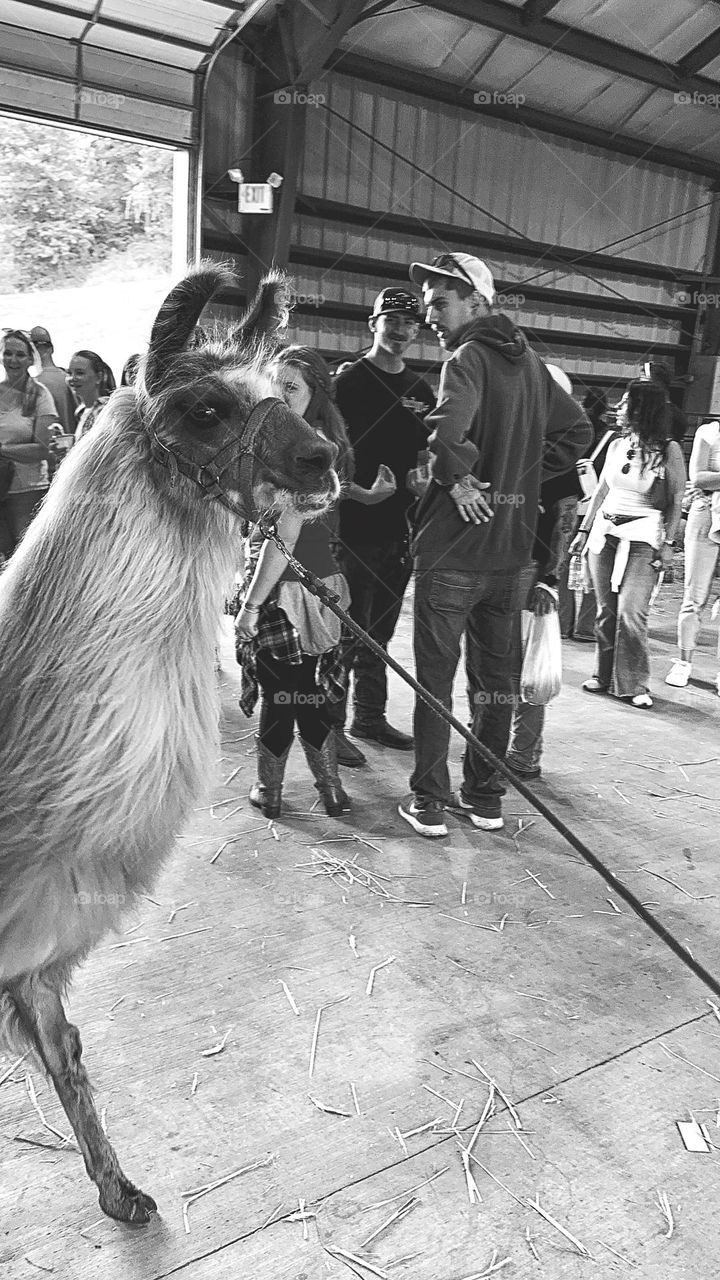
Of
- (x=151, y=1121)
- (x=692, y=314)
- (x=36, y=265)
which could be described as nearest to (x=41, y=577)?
(x=151, y=1121)

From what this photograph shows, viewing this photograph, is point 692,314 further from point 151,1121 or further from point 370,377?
point 151,1121

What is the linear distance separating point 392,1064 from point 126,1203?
706 mm

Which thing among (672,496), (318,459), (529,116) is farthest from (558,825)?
(529,116)

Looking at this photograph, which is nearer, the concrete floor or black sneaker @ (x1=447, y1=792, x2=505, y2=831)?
the concrete floor

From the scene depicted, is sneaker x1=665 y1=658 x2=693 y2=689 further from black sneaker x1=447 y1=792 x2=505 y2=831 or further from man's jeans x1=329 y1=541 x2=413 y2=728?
black sneaker x1=447 y1=792 x2=505 y2=831

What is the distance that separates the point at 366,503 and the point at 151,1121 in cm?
259

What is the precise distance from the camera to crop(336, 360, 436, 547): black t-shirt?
158 inches

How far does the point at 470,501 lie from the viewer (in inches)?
124

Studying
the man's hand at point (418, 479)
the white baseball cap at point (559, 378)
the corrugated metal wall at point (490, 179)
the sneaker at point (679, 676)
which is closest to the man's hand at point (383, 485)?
the man's hand at point (418, 479)

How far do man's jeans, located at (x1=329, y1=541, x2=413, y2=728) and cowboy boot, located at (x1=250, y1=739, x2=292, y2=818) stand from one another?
0.68 meters

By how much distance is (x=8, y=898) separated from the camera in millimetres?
1567

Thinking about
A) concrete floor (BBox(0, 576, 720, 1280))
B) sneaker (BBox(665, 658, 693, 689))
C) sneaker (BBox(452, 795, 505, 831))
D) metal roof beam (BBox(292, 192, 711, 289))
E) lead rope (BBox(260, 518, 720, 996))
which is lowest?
concrete floor (BBox(0, 576, 720, 1280))

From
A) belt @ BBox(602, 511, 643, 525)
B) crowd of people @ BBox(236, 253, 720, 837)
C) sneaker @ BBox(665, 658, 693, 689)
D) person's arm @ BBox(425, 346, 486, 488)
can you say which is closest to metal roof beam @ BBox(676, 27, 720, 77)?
belt @ BBox(602, 511, 643, 525)

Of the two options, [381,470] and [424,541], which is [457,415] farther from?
[381,470]
